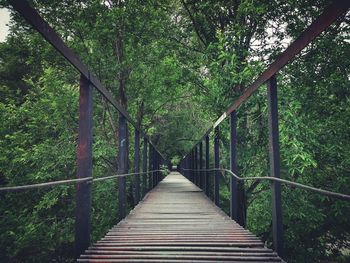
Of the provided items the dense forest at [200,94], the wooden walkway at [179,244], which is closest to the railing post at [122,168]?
the wooden walkway at [179,244]

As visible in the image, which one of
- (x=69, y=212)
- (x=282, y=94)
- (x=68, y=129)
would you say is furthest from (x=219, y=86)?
(x=69, y=212)

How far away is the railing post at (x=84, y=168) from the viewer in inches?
115

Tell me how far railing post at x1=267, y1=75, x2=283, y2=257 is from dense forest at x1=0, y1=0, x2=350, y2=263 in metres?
2.58

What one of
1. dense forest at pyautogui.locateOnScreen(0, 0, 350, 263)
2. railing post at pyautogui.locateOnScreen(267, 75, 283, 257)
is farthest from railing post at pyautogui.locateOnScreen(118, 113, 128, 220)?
dense forest at pyautogui.locateOnScreen(0, 0, 350, 263)

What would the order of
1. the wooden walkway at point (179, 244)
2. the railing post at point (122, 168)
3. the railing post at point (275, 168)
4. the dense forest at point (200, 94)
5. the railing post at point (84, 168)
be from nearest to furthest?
the wooden walkway at point (179, 244) < the railing post at point (275, 168) < the railing post at point (84, 168) < the railing post at point (122, 168) < the dense forest at point (200, 94)

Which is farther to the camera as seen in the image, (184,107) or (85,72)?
(184,107)

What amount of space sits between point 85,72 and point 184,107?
1965 cm

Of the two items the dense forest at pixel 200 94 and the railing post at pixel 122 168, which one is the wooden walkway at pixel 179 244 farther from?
the dense forest at pixel 200 94

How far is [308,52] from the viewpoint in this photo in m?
6.62

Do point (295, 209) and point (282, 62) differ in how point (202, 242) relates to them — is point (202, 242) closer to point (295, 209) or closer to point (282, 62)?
point (282, 62)

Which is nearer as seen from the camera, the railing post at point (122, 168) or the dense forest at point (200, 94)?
the railing post at point (122, 168)

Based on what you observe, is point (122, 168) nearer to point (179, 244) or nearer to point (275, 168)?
point (179, 244)

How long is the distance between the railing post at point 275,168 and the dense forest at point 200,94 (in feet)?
8.46

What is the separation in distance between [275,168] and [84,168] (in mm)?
1894
